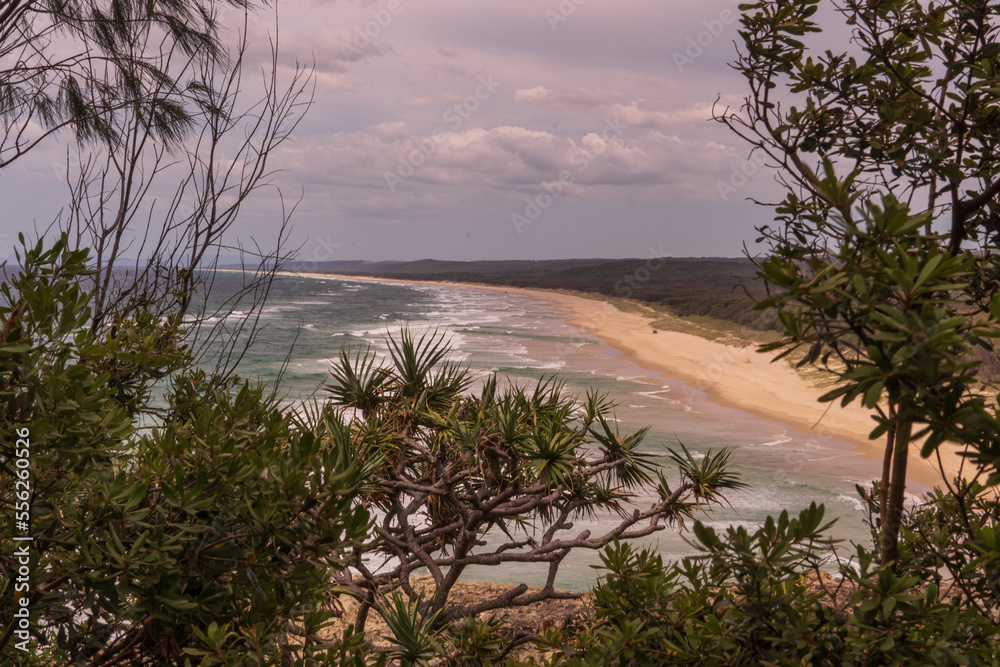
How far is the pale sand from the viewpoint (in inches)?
523

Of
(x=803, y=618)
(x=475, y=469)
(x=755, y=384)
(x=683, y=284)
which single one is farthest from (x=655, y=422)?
(x=683, y=284)

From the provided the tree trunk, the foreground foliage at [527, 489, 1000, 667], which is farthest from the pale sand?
the foreground foliage at [527, 489, 1000, 667]

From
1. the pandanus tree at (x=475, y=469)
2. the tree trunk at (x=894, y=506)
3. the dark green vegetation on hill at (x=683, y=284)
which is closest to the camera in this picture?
the tree trunk at (x=894, y=506)

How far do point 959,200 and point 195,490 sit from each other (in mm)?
2189

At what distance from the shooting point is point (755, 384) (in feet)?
63.3

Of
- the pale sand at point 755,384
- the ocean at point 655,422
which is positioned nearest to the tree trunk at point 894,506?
the ocean at point 655,422

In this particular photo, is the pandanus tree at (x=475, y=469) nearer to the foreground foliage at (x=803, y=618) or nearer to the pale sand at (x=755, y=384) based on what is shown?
the foreground foliage at (x=803, y=618)

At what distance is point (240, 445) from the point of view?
169 cm

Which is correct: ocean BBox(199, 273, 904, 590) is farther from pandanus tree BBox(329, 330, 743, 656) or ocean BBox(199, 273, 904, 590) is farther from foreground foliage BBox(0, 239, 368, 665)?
foreground foliage BBox(0, 239, 368, 665)

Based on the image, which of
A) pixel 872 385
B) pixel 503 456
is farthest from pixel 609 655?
pixel 503 456

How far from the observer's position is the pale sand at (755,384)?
13.3 metres

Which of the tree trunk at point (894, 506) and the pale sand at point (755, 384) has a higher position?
the tree trunk at point (894, 506)

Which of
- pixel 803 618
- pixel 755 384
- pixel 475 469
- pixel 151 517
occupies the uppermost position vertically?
pixel 151 517

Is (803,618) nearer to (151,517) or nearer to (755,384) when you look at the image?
(151,517)
